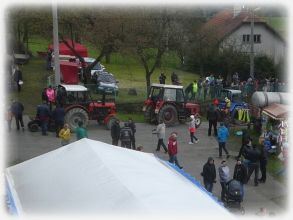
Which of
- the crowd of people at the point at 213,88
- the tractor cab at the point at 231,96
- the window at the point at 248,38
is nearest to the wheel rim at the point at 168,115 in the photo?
the tractor cab at the point at 231,96

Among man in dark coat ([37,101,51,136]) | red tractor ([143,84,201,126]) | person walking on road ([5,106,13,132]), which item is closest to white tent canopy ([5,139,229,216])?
man in dark coat ([37,101,51,136])

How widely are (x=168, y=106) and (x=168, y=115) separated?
0.40m

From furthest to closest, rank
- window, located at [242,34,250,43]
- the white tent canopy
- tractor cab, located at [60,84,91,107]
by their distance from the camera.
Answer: window, located at [242,34,250,43]
tractor cab, located at [60,84,91,107]
the white tent canopy

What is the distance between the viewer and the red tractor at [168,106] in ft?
79.6

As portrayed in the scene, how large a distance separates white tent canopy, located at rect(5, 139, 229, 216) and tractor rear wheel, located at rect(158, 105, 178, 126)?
36.0 feet

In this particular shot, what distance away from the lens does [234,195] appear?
13.5 m

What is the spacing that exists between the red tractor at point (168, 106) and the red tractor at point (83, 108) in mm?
2158

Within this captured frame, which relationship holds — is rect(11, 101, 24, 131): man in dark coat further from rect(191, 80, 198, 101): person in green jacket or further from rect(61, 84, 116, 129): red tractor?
rect(191, 80, 198, 101): person in green jacket

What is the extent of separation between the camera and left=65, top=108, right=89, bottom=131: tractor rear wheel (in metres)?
21.9

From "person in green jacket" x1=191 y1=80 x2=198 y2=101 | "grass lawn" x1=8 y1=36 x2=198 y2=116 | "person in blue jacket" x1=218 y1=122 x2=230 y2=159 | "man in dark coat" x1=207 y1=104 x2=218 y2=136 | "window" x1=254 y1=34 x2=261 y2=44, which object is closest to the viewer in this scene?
"person in blue jacket" x1=218 y1=122 x2=230 y2=159

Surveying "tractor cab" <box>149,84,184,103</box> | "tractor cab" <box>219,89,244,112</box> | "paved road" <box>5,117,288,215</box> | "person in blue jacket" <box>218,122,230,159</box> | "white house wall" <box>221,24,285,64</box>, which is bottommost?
"paved road" <box>5,117,288,215</box>

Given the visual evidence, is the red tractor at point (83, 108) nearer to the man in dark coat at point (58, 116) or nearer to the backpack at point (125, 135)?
the man in dark coat at point (58, 116)

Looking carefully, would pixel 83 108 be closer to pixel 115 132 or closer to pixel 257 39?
pixel 115 132

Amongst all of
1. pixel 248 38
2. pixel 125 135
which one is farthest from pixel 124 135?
pixel 248 38
